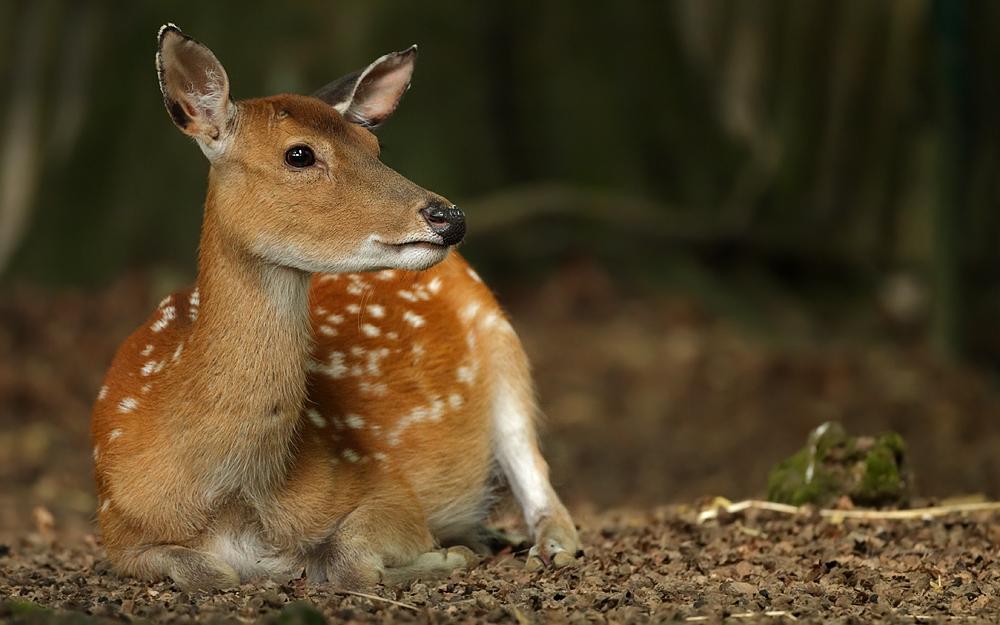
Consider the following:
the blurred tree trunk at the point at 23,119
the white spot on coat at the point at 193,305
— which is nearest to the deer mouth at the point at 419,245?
the white spot on coat at the point at 193,305

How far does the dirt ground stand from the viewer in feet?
11.1

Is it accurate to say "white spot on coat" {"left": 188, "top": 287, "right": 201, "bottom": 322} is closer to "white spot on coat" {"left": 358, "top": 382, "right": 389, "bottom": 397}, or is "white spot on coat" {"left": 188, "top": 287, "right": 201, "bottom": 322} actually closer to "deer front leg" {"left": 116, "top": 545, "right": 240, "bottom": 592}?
"white spot on coat" {"left": 358, "top": 382, "right": 389, "bottom": 397}

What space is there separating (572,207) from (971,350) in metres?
3.54

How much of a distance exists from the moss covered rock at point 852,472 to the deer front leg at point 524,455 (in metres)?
1.17

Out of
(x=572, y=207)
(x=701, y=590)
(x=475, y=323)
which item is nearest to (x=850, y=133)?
(x=572, y=207)

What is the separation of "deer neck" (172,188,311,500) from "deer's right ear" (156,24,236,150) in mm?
330

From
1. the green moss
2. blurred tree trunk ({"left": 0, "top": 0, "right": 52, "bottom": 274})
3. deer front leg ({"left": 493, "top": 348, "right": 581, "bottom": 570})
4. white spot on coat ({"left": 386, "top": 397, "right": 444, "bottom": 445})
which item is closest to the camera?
the green moss

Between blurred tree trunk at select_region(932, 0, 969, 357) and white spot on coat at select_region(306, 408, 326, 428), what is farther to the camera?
blurred tree trunk at select_region(932, 0, 969, 357)

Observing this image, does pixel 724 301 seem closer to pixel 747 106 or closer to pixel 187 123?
pixel 747 106

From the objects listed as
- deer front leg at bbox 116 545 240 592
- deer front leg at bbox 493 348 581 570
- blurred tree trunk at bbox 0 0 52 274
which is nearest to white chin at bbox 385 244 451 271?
deer front leg at bbox 116 545 240 592

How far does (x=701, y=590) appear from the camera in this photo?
11.6 ft

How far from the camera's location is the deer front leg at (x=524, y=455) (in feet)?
14.6

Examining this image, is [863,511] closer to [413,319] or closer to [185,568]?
[413,319]

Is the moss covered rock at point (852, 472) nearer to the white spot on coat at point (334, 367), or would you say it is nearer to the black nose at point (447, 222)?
the white spot on coat at point (334, 367)
